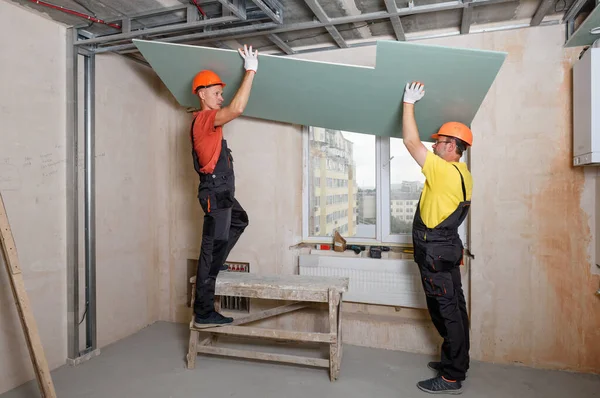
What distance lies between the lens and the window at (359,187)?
319cm

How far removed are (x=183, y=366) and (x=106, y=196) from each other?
1.45 m

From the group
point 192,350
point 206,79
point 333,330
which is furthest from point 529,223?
point 192,350

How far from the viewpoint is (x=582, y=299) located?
8.58 feet

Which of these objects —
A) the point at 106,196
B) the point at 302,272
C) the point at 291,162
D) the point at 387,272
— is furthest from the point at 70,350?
the point at 387,272

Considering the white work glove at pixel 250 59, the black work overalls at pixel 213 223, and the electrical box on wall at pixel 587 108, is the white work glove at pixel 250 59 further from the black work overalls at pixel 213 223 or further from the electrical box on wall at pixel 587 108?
the electrical box on wall at pixel 587 108

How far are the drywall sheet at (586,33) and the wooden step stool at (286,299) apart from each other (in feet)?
6.94

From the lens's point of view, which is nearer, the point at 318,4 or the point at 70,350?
the point at 318,4

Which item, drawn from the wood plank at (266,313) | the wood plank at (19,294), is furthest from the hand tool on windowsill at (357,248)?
the wood plank at (19,294)

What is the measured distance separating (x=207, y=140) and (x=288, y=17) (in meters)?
1.02

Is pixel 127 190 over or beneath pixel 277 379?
over

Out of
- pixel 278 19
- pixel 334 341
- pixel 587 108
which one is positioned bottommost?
pixel 334 341

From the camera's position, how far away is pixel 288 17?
8.69 ft

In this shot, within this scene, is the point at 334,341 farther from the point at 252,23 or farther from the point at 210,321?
the point at 252,23

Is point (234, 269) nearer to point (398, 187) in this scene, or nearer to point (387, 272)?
point (387, 272)
